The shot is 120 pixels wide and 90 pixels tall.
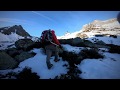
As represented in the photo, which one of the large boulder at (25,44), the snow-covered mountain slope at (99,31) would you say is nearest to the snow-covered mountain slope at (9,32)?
the large boulder at (25,44)

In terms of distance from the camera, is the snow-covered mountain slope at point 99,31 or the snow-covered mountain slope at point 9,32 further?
the snow-covered mountain slope at point 99,31

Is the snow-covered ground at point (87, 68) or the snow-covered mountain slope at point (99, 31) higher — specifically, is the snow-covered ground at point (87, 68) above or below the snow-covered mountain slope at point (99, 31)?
below

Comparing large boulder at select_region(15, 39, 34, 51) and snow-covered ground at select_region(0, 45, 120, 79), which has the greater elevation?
large boulder at select_region(15, 39, 34, 51)

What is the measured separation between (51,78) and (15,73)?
135 centimetres

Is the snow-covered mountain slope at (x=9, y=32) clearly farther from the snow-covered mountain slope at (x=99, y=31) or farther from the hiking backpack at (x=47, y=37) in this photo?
the snow-covered mountain slope at (x=99, y=31)

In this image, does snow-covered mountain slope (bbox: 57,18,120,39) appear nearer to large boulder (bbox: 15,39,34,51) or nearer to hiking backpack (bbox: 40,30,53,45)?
hiking backpack (bbox: 40,30,53,45)

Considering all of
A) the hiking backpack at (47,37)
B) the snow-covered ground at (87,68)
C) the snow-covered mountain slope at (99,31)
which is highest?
the snow-covered mountain slope at (99,31)

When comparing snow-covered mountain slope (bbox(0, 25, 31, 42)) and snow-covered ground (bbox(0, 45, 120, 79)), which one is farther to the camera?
snow-covered mountain slope (bbox(0, 25, 31, 42))

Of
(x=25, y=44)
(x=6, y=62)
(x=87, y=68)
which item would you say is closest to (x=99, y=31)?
(x=25, y=44)

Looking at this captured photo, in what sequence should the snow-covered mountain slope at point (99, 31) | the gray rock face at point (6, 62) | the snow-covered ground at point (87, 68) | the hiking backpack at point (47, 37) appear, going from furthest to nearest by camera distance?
1. the snow-covered mountain slope at point (99, 31)
2. the gray rock face at point (6, 62)
3. the hiking backpack at point (47, 37)
4. the snow-covered ground at point (87, 68)

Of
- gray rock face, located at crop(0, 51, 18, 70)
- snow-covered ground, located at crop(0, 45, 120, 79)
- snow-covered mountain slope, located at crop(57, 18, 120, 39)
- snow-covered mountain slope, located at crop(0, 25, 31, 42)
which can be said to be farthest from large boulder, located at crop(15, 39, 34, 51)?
snow-covered mountain slope, located at crop(57, 18, 120, 39)
